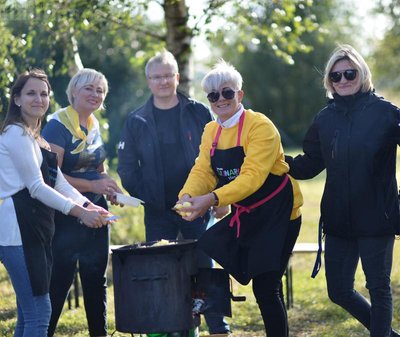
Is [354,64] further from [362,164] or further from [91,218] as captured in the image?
[91,218]

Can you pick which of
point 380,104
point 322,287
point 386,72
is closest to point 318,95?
point 386,72

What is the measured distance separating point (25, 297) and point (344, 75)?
93.0 inches

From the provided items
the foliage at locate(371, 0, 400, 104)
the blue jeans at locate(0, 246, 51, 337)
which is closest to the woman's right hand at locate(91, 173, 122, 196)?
the blue jeans at locate(0, 246, 51, 337)

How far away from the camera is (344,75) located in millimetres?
5598

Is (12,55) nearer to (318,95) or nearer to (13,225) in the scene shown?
(13,225)

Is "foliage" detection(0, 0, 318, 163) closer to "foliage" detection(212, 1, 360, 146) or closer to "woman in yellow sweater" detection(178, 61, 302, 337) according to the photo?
"woman in yellow sweater" detection(178, 61, 302, 337)

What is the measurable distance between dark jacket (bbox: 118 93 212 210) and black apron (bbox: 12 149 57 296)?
1377 mm

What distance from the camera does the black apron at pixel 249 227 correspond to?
5582 millimetres

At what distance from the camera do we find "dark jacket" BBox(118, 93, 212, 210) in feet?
21.5

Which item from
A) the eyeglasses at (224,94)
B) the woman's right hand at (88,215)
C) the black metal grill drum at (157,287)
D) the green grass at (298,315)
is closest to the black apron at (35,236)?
the woman's right hand at (88,215)

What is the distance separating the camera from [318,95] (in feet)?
159

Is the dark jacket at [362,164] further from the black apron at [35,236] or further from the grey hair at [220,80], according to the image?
the black apron at [35,236]

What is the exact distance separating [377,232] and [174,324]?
139cm

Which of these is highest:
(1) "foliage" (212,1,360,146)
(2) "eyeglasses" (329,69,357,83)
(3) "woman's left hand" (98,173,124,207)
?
(1) "foliage" (212,1,360,146)
